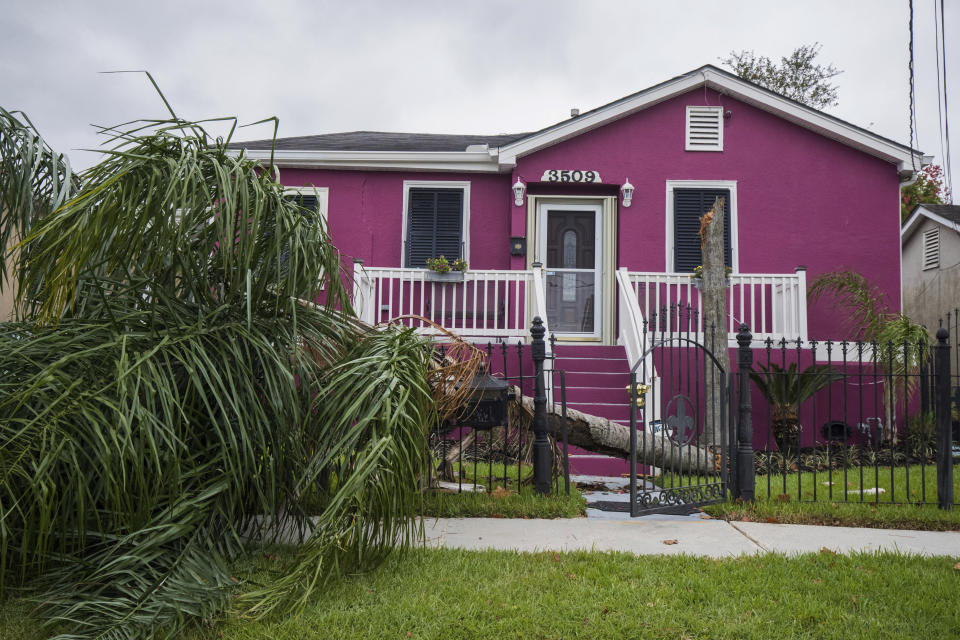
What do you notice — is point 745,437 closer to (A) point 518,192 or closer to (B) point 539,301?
(B) point 539,301

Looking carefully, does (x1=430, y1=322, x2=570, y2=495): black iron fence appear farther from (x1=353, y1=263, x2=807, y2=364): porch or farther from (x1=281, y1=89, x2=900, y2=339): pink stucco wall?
(x1=281, y1=89, x2=900, y2=339): pink stucco wall

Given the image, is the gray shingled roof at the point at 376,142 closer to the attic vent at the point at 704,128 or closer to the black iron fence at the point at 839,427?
the attic vent at the point at 704,128

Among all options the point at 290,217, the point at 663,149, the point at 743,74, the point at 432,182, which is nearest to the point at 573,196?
the point at 663,149

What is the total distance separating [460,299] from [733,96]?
552 centimetres

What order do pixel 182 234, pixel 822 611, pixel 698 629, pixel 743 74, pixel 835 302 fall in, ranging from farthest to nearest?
pixel 743 74
pixel 835 302
pixel 182 234
pixel 822 611
pixel 698 629

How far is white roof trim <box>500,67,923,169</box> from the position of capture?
10.3 metres

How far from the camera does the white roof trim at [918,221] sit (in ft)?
46.0

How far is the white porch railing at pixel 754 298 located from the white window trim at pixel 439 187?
9.25 feet

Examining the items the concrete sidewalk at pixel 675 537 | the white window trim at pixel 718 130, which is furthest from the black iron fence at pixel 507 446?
the white window trim at pixel 718 130

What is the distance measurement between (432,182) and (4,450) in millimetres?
8718

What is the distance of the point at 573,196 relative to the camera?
35.4 feet

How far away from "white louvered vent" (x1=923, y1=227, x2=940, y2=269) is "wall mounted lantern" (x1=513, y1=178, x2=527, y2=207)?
10.4 metres

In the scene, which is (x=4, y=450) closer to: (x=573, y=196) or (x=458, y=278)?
(x=458, y=278)

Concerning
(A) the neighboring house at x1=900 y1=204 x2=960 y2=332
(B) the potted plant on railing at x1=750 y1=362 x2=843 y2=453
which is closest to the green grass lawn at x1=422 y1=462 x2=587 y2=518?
(B) the potted plant on railing at x1=750 y1=362 x2=843 y2=453
